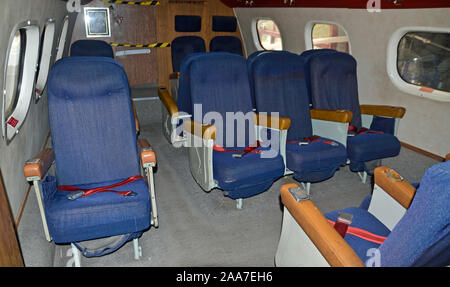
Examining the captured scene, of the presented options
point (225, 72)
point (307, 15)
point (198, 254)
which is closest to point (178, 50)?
point (307, 15)

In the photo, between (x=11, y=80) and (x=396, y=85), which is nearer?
(x=11, y=80)

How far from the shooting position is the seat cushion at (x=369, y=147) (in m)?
3.36

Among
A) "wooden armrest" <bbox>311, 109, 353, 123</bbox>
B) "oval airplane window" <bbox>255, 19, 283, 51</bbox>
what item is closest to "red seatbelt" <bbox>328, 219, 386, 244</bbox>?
"wooden armrest" <bbox>311, 109, 353, 123</bbox>

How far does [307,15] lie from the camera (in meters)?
5.09

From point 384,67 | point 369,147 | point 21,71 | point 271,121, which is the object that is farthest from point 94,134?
point 384,67

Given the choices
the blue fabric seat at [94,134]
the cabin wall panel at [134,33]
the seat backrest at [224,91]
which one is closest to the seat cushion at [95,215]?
the blue fabric seat at [94,134]

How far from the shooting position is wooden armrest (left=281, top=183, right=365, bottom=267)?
136 centimetres

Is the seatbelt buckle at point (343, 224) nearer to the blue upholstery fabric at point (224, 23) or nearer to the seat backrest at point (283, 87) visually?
the seat backrest at point (283, 87)

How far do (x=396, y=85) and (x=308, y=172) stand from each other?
1.75 metres

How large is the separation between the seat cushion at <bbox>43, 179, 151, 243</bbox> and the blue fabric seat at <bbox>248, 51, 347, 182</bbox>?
1.52 meters

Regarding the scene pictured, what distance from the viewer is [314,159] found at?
3.07m

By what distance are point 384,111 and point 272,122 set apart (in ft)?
4.93
